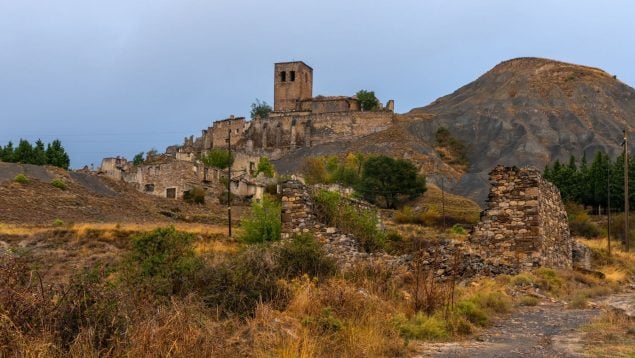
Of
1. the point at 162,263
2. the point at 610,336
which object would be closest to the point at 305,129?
the point at 162,263

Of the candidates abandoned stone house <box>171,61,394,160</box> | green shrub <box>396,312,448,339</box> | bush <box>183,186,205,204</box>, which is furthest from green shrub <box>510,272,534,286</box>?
abandoned stone house <box>171,61,394,160</box>

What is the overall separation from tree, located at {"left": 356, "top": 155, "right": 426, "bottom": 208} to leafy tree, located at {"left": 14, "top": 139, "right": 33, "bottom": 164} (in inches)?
1493

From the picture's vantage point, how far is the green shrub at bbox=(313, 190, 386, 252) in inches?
668

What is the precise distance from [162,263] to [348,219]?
290 inches

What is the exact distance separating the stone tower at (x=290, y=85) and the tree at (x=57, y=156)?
44838 millimetres

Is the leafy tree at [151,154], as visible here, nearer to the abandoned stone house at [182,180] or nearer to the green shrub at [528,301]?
the abandoned stone house at [182,180]

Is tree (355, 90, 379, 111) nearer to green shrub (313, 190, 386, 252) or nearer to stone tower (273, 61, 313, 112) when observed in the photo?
stone tower (273, 61, 313, 112)

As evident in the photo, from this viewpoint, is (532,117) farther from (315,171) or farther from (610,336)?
(610,336)

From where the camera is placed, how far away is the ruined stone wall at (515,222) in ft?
54.4

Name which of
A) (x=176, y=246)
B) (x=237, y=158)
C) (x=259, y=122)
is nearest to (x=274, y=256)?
(x=176, y=246)

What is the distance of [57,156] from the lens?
259 feet

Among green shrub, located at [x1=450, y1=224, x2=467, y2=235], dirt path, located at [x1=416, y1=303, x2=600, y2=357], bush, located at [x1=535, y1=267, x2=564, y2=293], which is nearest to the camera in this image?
dirt path, located at [x1=416, y1=303, x2=600, y2=357]

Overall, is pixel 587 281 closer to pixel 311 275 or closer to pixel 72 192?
pixel 311 275

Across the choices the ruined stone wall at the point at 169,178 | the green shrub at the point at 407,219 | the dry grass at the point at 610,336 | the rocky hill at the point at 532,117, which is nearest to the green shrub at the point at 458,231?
the green shrub at the point at 407,219
